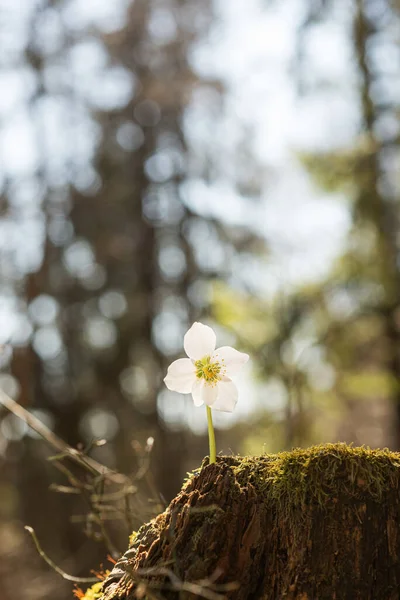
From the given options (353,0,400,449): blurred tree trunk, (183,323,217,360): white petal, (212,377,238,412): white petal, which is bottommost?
(212,377,238,412): white petal

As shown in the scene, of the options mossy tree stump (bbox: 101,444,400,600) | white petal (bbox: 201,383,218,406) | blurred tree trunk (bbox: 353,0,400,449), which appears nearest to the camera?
mossy tree stump (bbox: 101,444,400,600)

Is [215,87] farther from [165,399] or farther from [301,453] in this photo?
[301,453]

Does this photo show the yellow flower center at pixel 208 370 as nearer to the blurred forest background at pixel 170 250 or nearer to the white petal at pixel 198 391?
the white petal at pixel 198 391

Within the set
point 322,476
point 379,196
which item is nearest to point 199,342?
point 322,476

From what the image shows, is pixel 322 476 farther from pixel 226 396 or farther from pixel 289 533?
pixel 226 396

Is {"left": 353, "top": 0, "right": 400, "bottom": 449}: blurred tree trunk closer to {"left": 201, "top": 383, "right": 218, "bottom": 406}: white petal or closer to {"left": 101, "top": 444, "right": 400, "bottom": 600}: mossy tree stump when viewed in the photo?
{"left": 101, "top": 444, "right": 400, "bottom": 600}: mossy tree stump

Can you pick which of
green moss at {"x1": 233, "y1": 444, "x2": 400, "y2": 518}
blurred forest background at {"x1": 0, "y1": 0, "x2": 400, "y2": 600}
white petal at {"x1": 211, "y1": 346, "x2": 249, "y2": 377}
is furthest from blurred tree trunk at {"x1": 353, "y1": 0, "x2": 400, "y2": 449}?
white petal at {"x1": 211, "y1": 346, "x2": 249, "y2": 377}

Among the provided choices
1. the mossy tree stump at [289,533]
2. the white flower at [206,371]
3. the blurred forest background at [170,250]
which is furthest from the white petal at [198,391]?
the blurred forest background at [170,250]
